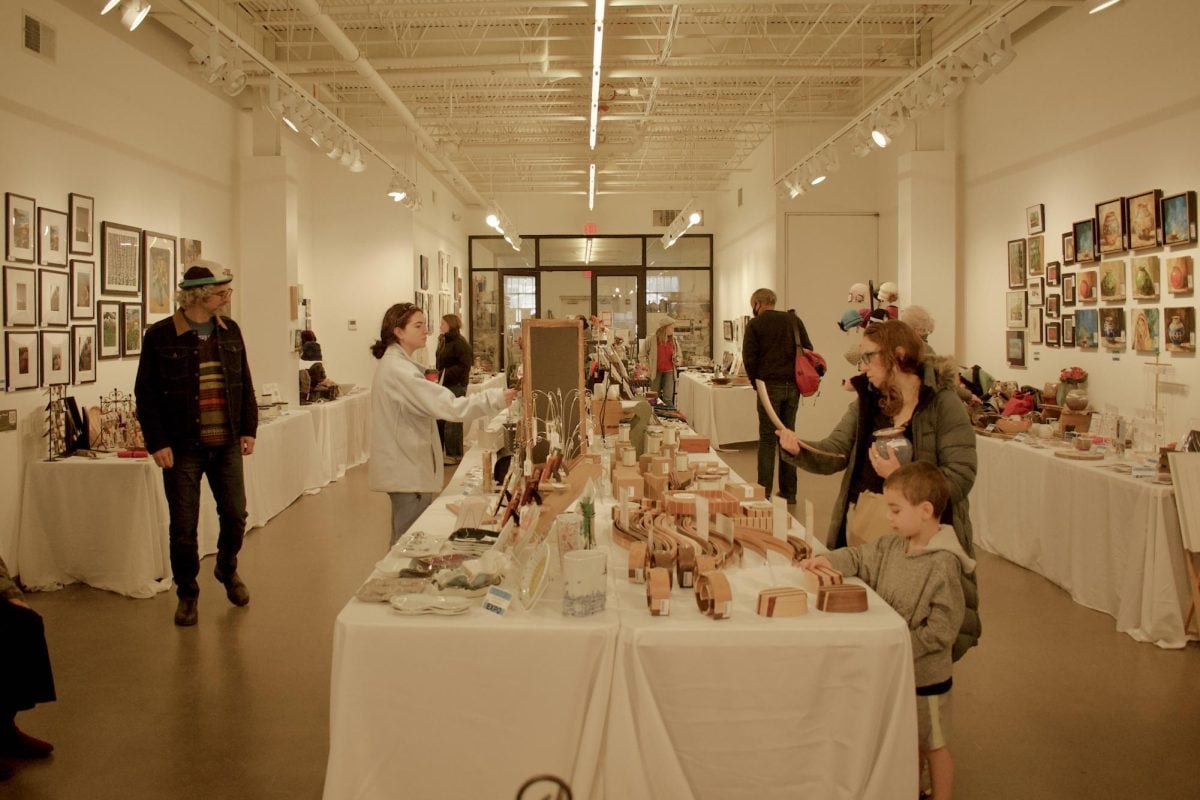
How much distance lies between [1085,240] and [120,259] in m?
6.65

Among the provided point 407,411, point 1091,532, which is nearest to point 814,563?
point 407,411

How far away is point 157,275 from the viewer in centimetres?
693

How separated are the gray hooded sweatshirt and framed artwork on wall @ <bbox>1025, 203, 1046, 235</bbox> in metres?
5.61

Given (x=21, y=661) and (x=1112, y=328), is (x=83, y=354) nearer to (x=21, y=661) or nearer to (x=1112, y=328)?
(x=21, y=661)

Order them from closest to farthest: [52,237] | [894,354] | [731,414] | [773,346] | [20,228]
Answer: [894,354] < [20,228] < [52,237] < [773,346] < [731,414]

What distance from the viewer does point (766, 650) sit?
219 centimetres

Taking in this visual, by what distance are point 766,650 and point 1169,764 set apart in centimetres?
177

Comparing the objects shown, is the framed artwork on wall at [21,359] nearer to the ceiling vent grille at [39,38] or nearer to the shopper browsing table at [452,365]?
the ceiling vent grille at [39,38]

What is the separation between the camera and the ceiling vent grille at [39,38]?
5242 mm

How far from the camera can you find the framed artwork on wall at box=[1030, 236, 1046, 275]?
7.27 m

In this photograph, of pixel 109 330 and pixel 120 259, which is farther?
pixel 120 259

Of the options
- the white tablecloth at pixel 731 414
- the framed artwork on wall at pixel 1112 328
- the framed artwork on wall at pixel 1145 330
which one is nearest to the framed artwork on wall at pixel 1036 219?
the framed artwork on wall at pixel 1112 328

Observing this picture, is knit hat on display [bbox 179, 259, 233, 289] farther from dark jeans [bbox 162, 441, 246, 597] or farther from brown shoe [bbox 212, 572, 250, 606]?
brown shoe [bbox 212, 572, 250, 606]

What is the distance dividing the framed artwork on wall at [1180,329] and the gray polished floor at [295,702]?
1659 mm
